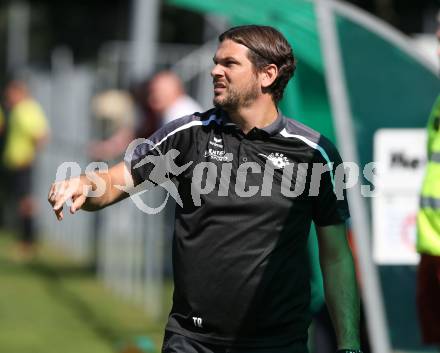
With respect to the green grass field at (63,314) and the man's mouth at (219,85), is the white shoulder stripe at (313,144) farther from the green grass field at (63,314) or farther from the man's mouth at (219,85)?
the green grass field at (63,314)

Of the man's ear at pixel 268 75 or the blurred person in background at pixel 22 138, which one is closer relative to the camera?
the man's ear at pixel 268 75

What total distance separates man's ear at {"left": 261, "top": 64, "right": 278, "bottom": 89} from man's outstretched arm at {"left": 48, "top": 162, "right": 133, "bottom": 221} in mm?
642

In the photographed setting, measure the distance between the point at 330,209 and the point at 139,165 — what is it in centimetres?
77

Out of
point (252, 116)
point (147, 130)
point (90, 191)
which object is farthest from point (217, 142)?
point (147, 130)

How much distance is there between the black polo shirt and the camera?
4914mm

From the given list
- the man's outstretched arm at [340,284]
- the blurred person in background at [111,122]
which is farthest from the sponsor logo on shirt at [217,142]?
the blurred person in background at [111,122]

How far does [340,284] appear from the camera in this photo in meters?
5.03

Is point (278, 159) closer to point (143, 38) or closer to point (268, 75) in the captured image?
point (268, 75)

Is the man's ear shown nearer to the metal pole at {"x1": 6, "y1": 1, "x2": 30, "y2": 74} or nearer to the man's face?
the man's face

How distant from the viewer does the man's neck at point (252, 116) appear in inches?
197

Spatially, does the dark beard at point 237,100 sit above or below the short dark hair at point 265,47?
below

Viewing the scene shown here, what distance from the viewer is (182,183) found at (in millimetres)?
5051

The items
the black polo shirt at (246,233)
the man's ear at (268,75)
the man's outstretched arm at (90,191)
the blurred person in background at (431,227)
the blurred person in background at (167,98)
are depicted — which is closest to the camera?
the man's outstretched arm at (90,191)

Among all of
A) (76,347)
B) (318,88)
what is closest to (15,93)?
(76,347)
